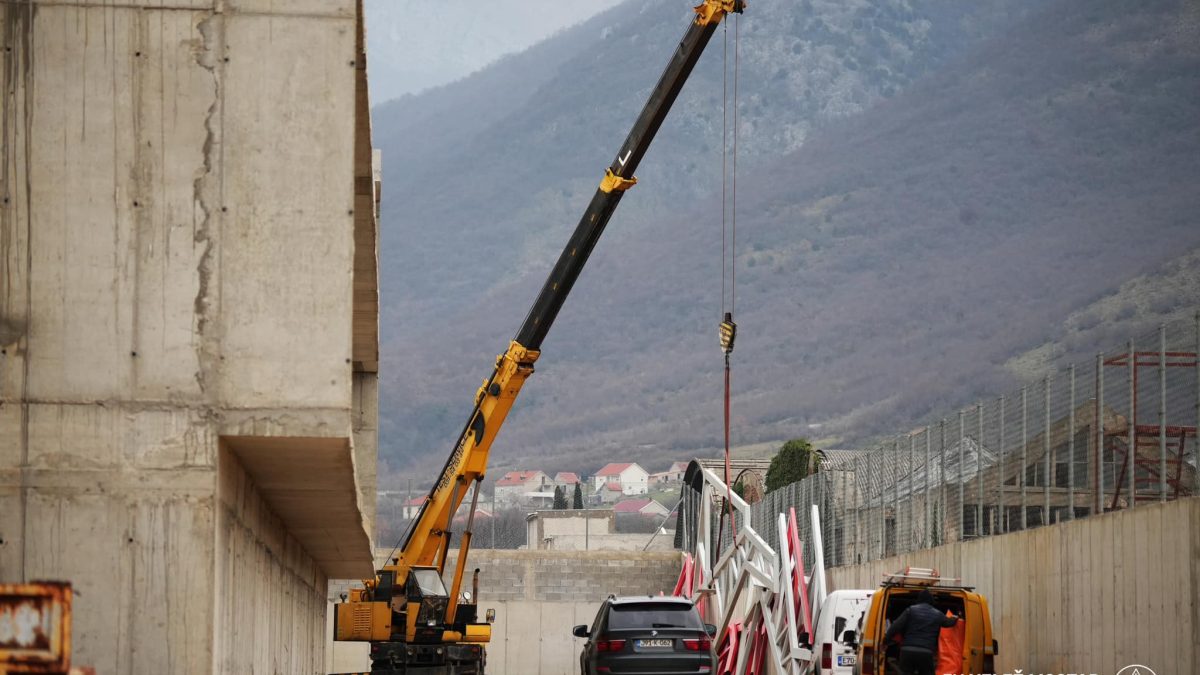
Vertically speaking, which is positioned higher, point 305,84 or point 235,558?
point 305,84

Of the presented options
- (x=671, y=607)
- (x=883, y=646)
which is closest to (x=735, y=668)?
(x=671, y=607)

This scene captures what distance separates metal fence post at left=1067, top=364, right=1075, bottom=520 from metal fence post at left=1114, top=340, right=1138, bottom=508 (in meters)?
2.19

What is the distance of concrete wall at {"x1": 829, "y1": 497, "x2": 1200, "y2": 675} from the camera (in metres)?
17.7

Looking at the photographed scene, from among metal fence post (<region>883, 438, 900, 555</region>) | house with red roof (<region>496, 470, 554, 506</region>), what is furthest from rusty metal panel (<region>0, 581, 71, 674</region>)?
house with red roof (<region>496, 470, 554, 506</region>)

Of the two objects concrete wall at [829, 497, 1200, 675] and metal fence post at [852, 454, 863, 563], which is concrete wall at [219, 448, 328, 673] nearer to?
concrete wall at [829, 497, 1200, 675]

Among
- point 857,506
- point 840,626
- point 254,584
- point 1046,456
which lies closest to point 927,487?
point 857,506

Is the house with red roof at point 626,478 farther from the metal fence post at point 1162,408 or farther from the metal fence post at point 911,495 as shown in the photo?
the metal fence post at point 1162,408

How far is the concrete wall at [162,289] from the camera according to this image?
42.9ft

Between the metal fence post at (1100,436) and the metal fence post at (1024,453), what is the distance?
2.73 metres

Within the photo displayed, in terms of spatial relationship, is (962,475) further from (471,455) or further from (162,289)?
(162,289)

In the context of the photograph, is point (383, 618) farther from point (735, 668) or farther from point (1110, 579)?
point (1110, 579)

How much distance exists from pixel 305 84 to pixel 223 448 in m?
2.55

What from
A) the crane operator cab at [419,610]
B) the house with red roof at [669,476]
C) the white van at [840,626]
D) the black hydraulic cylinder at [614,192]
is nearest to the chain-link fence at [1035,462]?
the white van at [840,626]

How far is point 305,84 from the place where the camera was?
13922 millimetres
